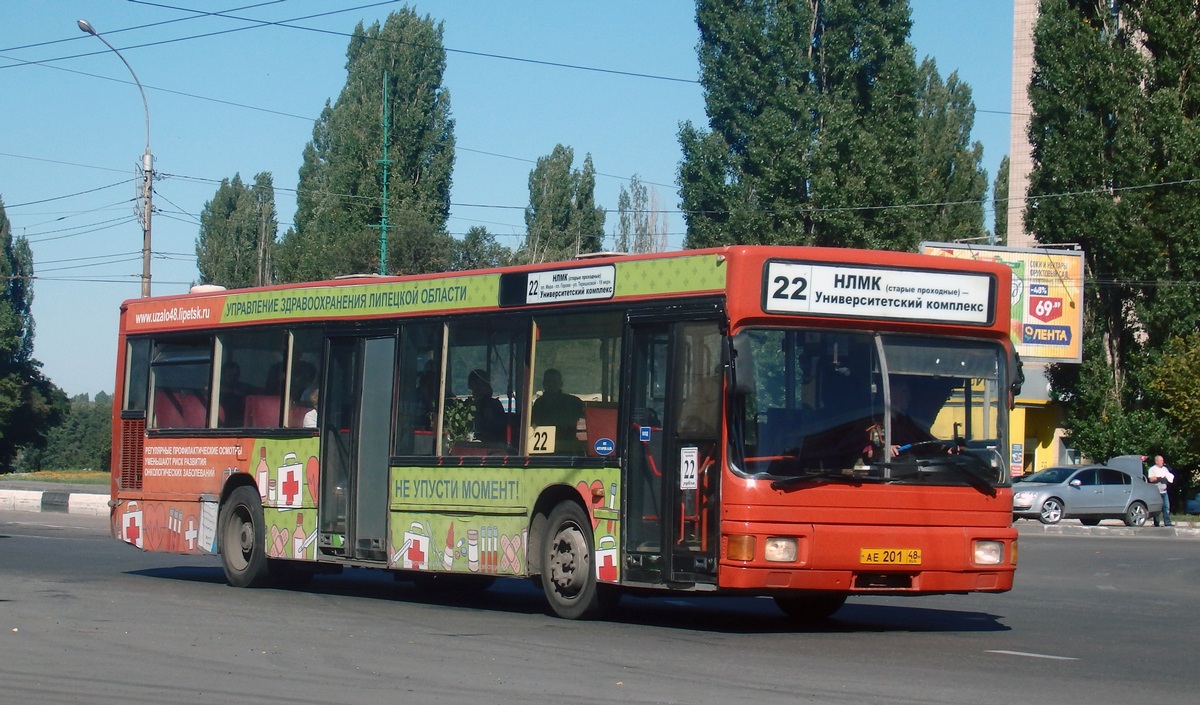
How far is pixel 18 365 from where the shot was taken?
86.9m

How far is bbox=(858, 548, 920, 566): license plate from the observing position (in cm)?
1145

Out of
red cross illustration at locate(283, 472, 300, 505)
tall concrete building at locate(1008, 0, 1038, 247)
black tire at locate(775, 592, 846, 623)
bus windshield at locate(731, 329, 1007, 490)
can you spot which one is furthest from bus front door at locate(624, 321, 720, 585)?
tall concrete building at locate(1008, 0, 1038, 247)

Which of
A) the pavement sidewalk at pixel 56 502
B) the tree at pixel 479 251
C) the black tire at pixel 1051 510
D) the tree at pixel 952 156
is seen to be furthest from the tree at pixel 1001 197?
the pavement sidewalk at pixel 56 502

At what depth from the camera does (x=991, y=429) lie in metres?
12.0

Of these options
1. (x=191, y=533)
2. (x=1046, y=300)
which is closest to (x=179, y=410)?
(x=191, y=533)

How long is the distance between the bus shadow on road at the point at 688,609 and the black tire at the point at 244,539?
0.89 feet

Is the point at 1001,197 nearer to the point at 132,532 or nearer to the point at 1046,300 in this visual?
the point at 1046,300

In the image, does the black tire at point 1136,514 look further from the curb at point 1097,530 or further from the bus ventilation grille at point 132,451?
the bus ventilation grille at point 132,451

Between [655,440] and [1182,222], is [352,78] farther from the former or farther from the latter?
[655,440]

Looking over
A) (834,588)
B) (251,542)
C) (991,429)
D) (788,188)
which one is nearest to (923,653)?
(834,588)

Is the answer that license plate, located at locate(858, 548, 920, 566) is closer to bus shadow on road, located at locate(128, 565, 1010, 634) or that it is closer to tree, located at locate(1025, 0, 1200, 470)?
bus shadow on road, located at locate(128, 565, 1010, 634)

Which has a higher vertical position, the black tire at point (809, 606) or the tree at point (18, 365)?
the tree at point (18, 365)

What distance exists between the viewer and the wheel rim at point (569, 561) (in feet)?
41.6

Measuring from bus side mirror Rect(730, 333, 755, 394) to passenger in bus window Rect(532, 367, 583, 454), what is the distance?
6.37ft
